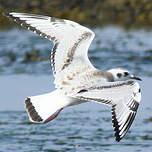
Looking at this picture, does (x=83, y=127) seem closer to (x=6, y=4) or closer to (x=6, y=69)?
(x=6, y=69)

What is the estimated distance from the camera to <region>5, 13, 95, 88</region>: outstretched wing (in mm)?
9500

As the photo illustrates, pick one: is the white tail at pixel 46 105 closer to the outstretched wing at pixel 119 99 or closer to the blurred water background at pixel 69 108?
the outstretched wing at pixel 119 99

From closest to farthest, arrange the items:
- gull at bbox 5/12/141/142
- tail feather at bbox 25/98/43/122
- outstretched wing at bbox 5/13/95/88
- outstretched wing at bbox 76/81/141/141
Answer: outstretched wing at bbox 76/81/141/141 → gull at bbox 5/12/141/142 → tail feather at bbox 25/98/43/122 → outstretched wing at bbox 5/13/95/88

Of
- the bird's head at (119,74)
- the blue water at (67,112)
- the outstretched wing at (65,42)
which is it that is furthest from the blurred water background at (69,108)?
the outstretched wing at (65,42)

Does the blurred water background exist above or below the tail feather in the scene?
below

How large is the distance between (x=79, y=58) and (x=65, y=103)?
2.28ft

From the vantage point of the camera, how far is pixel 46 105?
9172 mm

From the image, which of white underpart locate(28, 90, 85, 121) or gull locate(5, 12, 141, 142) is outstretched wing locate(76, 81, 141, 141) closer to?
gull locate(5, 12, 141, 142)

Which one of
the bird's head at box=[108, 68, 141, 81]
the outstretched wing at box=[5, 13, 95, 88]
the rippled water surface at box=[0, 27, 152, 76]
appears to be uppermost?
the outstretched wing at box=[5, 13, 95, 88]

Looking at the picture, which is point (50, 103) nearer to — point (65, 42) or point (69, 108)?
point (65, 42)

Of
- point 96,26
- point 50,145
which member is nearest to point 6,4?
point 96,26

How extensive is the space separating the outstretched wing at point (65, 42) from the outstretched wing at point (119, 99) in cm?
83

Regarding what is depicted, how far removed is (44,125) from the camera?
10938 mm

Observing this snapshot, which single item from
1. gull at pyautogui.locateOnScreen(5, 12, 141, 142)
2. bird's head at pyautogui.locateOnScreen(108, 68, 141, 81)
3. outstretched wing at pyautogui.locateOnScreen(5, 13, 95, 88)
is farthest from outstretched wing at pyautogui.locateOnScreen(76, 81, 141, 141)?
bird's head at pyautogui.locateOnScreen(108, 68, 141, 81)
